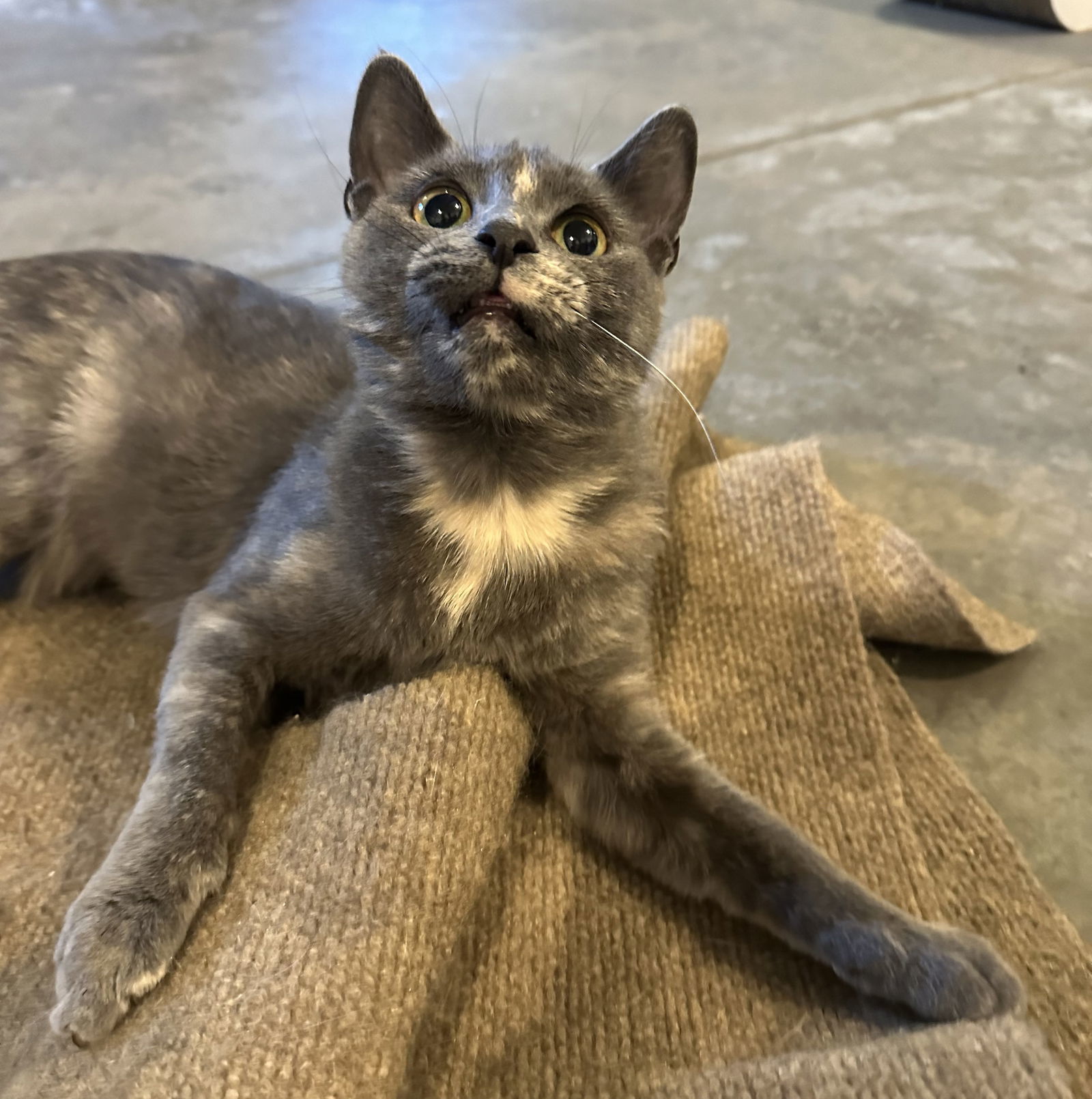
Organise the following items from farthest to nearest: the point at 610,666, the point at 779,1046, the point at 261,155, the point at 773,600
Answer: the point at 261,155 < the point at 773,600 < the point at 610,666 < the point at 779,1046

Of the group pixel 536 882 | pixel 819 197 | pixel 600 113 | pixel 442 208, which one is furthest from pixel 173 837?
pixel 600 113

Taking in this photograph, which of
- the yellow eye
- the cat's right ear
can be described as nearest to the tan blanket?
the yellow eye

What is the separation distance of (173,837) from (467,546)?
1.30 ft

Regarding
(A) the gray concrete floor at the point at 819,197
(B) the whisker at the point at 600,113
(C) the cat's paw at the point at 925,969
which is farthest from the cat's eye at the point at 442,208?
(B) the whisker at the point at 600,113

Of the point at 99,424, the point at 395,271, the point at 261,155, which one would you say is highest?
the point at 395,271

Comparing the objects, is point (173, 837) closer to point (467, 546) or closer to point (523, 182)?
point (467, 546)

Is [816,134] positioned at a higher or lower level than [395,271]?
lower

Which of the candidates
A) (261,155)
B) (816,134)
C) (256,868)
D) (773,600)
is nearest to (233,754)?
(256,868)

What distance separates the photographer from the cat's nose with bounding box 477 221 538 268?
82 cm

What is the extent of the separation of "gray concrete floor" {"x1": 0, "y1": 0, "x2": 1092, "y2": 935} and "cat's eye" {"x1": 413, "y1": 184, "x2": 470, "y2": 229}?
0.63 m

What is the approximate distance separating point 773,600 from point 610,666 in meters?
0.32

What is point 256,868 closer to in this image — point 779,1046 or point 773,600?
point 779,1046

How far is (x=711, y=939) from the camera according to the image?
987mm

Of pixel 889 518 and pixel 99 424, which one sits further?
pixel 889 518
